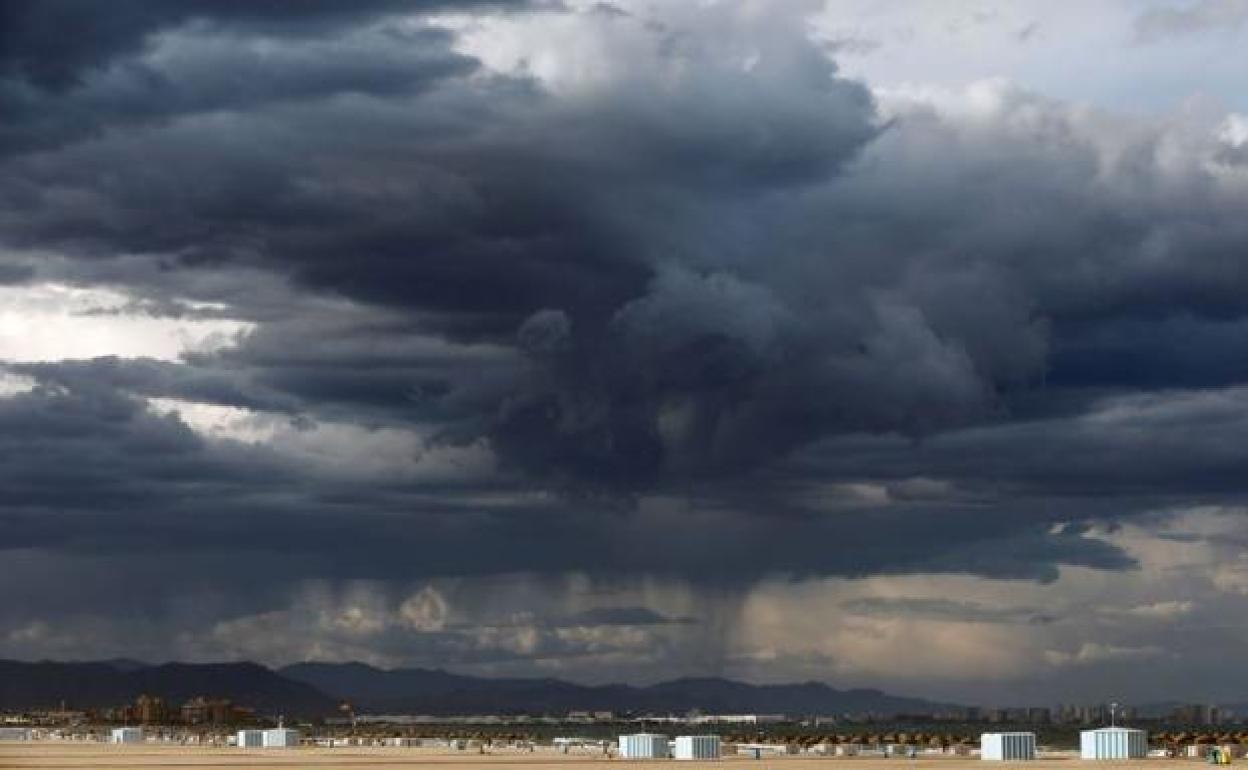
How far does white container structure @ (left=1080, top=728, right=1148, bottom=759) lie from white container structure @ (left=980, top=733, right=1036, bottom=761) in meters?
5.03

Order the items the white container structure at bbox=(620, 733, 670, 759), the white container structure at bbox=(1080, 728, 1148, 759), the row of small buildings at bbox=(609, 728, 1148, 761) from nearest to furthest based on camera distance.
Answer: the white container structure at bbox=(1080, 728, 1148, 759), the row of small buildings at bbox=(609, 728, 1148, 761), the white container structure at bbox=(620, 733, 670, 759)

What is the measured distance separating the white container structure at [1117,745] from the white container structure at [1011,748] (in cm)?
503

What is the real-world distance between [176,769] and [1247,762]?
3805 inches

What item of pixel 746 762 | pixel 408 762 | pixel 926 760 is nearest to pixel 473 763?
pixel 408 762

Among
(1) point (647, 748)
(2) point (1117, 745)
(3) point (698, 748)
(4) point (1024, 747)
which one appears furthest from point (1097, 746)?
(1) point (647, 748)

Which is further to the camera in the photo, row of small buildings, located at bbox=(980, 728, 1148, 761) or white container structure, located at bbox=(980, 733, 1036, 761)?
white container structure, located at bbox=(980, 733, 1036, 761)

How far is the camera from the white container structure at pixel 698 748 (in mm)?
189875

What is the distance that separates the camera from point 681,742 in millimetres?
193875

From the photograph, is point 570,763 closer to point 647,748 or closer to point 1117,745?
point 647,748

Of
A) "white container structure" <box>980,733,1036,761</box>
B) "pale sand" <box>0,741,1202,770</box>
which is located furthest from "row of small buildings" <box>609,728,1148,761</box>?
"pale sand" <box>0,741,1202,770</box>

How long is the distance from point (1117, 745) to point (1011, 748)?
9.96 meters

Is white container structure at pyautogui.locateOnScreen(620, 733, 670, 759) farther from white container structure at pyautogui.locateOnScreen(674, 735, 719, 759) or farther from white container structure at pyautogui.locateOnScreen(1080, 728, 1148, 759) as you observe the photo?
white container structure at pyautogui.locateOnScreen(1080, 728, 1148, 759)

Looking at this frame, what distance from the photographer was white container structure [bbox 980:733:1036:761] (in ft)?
605

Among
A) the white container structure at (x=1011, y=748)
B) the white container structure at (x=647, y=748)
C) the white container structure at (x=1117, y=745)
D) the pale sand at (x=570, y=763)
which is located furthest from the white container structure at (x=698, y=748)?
the white container structure at (x=1117, y=745)
